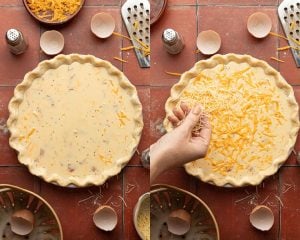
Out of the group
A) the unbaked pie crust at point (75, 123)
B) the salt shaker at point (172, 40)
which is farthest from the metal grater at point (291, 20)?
the unbaked pie crust at point (75, 123)

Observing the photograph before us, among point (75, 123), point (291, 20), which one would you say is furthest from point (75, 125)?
point (291, 20)

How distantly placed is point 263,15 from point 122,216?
45 cm

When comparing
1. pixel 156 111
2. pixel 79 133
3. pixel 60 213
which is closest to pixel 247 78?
pixel 156 111

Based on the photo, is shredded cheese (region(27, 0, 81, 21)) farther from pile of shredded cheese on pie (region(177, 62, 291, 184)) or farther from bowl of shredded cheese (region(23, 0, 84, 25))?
pile of shredded cheese on pie (region(177, 62, 291, 184))

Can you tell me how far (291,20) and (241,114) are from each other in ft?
0.63

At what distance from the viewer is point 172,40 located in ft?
2.96

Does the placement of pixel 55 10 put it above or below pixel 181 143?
above

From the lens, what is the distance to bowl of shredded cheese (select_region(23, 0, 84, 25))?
0.96m

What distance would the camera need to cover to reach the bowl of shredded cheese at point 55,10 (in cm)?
96

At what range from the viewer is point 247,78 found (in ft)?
3.03

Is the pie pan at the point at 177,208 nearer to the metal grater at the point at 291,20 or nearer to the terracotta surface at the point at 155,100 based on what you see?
the terracotta surface at the point at 155,100

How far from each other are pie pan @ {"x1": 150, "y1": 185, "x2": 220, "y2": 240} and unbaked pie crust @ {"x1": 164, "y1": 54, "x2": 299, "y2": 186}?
0.05m

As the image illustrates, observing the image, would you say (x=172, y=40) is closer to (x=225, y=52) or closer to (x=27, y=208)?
(x=225, y=52)

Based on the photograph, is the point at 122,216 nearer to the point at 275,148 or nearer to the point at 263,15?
the point at 275,148
